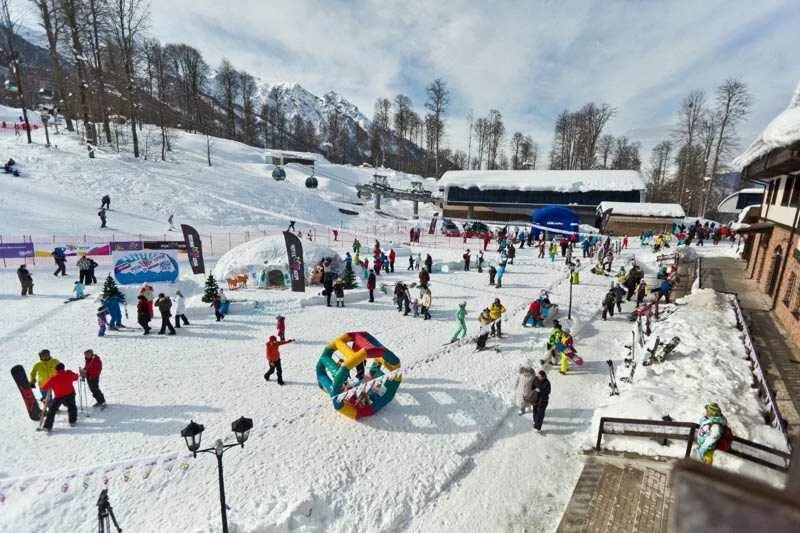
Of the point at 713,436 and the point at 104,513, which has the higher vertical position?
the point at 713,436

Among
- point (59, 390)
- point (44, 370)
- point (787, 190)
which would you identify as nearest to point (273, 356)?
point (59, 390)

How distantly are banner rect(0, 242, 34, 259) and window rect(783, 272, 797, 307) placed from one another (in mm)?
28979

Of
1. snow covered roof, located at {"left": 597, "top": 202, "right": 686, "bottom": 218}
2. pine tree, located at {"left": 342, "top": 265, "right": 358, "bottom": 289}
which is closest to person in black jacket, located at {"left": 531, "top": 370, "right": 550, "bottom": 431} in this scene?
pine tree, located at {"left": 342, "top": 265, "right": 358, "bottom": 289}

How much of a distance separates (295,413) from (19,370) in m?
5.38

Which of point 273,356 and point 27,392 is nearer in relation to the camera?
point 27,392

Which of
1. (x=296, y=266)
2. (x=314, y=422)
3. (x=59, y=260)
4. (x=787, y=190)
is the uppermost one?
(x=787, y=190)

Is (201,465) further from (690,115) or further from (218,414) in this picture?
(690,115)

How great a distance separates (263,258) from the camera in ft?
62.7

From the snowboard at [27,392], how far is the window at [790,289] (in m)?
19.5

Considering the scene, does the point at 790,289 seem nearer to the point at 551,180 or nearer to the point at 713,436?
the point at 713,436

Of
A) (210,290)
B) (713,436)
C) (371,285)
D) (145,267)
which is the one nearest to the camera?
(713,436)

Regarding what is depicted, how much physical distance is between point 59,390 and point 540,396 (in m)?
9.57

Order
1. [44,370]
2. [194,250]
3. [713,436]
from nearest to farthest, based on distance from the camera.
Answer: [713,436]
[44,370]
[194,250]

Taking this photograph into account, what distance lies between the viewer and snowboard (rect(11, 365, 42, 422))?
26.4 ft
